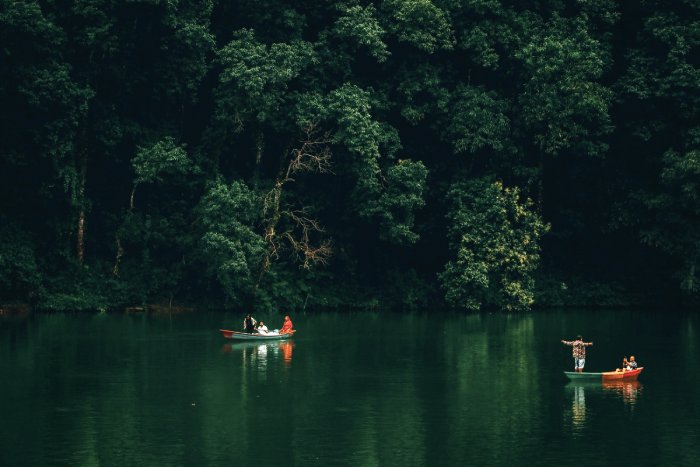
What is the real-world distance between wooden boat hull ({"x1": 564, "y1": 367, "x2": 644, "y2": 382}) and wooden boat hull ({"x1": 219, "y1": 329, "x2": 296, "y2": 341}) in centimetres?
1824

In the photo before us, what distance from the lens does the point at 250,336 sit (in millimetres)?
59094

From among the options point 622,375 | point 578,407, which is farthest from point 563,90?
point 578,407

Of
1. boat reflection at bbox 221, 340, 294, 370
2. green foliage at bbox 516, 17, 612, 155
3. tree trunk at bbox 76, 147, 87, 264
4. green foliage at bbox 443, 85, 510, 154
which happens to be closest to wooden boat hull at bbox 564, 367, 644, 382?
boat reflection at bbox 221, 340, 294, 370

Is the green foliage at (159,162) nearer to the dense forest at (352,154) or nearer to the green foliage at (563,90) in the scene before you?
the dense forest at (352,154)

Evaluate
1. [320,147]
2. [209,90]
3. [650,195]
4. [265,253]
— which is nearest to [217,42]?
[209,90]

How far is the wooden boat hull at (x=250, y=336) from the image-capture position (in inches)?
2311

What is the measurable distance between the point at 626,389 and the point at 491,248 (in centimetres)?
3061

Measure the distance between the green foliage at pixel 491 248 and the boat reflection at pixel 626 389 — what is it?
92.3ft

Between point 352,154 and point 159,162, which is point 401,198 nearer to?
point 352,154

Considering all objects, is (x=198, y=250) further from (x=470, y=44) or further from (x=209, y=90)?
(x=470, y=44)

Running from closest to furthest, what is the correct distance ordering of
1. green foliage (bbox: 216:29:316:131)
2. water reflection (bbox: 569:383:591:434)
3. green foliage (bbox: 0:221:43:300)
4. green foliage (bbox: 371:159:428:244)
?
water reflection (bbox: 569:383:591:434)
green foliage (bbox: 0:221:43:300)
green foliage (bbox: 216:29:316:131)
green foliage (bbox: 371:159:428:244)

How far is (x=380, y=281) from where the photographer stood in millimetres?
79188

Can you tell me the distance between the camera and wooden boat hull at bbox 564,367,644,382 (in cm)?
4472

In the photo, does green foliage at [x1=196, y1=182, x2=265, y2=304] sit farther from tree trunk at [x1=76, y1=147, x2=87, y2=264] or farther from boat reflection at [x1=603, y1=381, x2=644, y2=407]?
boat reflection at [x1=603, y1=381, x2=644, y2=407]
